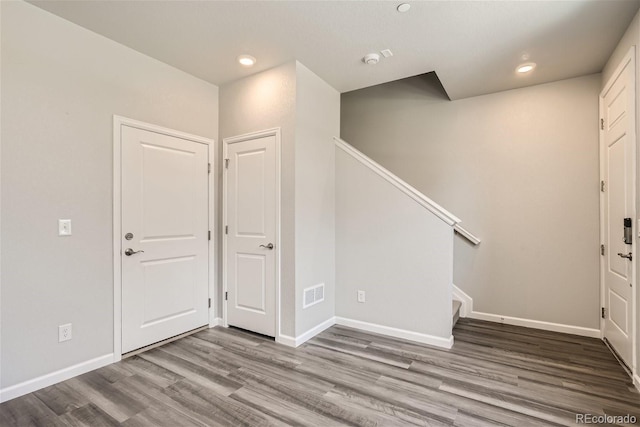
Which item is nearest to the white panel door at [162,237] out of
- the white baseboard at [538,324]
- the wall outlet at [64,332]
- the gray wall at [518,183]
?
the wall outlet at [64,332]

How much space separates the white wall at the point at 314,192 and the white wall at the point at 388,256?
0.13 metres

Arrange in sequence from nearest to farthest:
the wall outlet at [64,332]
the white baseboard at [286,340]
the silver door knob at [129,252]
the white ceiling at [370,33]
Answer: the white ceiling at [370,33]
the wall outlet at [64,332]
the silver door knob at [129,252]
the white baseboard at [286,340]

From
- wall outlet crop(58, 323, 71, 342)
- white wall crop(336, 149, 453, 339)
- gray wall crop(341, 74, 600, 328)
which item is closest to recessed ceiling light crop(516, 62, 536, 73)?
gray wall crop(341, 74, 600, 328)

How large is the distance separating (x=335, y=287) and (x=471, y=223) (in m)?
1.81

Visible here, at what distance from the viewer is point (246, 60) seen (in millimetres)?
2930

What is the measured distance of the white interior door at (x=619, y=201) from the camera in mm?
2322

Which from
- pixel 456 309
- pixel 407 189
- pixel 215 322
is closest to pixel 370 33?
pixel 407 189

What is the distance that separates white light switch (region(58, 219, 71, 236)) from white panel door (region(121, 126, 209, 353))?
0.39 m

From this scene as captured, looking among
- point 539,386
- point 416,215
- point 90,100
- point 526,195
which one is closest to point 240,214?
point 90,100

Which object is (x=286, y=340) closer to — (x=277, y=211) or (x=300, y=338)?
(x=300, y=338)

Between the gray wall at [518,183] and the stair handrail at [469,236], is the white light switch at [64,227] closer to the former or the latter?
the gray wall at [518,183]

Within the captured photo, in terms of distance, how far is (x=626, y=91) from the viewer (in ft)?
7.85

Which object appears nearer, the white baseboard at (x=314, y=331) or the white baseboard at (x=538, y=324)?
the white baseboard at (x=314, y=331)

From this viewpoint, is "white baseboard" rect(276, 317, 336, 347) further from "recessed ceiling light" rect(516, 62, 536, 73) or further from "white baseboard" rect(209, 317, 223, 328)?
"recessed ceiling light" rect(516, 62, 536, 73)
